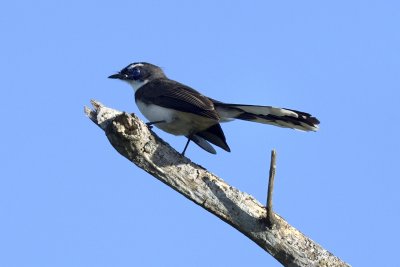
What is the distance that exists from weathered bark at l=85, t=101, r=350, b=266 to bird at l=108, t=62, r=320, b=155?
0.92m

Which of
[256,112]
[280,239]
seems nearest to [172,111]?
[256,112]

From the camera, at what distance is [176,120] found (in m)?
8.26

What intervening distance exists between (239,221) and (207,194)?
1.41 ft

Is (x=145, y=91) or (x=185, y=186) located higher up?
(x=145, y=91)

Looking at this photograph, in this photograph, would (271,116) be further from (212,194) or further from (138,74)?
(138,74)

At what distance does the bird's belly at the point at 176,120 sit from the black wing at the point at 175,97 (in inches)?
3.1

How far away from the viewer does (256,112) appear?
739 cm

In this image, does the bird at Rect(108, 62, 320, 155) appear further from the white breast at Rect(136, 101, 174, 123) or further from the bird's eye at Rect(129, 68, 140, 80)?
the bird's eye at Rect(129, 68, 140, 80)

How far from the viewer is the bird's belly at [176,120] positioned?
814 centimetres

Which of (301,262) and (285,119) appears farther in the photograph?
(285,119)

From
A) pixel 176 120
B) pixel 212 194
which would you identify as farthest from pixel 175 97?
pixel 212 194

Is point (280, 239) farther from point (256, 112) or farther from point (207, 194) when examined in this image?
point (256, 112)

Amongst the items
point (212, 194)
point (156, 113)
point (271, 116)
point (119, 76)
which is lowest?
point (212, 194)

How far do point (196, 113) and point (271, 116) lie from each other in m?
1.06
